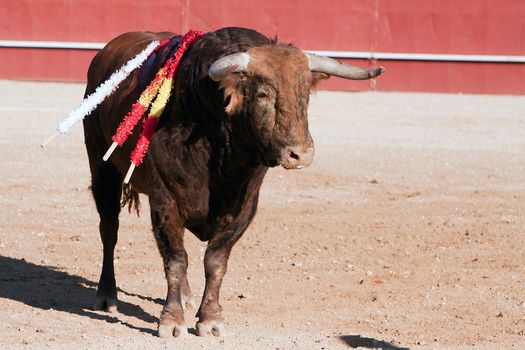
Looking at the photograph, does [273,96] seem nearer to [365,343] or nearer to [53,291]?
[365,343]

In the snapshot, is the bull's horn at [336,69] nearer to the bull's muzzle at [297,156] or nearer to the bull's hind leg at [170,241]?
the bull's muzzle at [297,156]

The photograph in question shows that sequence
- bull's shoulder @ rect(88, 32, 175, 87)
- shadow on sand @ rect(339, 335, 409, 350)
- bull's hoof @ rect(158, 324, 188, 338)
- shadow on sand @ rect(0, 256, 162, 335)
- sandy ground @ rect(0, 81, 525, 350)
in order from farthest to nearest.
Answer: bull's shoulder @ rect(88, 32, 175, 87) → shadow on sand @ rect(0, 256, 162, 335) → sandy ground @ rect(0, 81, 525, 350) → bull's hoof @ rect(158, 324, 188, 338) → shadow on sand @ rect(339, 335, 409, 350)

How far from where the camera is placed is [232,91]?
16.6 ft

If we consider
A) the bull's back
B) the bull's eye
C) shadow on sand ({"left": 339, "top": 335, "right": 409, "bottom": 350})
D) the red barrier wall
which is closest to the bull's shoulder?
the bull's back

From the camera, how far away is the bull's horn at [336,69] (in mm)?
5246

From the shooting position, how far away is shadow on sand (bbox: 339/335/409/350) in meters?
5.16

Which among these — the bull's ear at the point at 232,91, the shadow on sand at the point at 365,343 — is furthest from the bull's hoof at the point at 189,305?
the bull's ear at the point at 232,91

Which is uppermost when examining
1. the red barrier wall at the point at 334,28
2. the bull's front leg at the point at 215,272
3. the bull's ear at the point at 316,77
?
the bull's ear at the point at 316,77

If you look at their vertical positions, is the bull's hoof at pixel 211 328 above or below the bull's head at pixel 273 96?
below

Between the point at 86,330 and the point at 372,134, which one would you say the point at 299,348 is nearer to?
the point at 86,330

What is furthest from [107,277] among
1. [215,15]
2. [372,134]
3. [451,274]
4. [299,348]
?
[215,15]

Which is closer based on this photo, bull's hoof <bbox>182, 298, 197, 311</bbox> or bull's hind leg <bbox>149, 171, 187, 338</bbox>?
bull's hind leg <bbox>149, 171, 187, 338</bbox>

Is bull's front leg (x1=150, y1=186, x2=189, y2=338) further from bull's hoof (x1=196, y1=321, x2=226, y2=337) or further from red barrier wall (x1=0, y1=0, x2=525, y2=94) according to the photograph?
red barrier wall (x1=0, y1=0, x2=525, y2=94)

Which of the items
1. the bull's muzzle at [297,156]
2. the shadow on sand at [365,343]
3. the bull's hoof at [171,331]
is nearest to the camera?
the bull's muzzle at [297,156]
